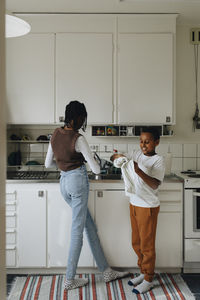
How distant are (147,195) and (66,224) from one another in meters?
0.77

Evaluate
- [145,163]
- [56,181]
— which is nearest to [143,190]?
[145,163]

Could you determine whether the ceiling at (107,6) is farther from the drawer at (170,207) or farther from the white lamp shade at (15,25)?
the drawer at (170,207)

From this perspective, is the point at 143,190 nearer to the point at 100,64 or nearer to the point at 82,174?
the point at 82,174

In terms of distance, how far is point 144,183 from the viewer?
2.46m

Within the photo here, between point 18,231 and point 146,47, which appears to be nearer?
point 18,231

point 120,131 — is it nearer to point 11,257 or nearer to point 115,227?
point 115,227

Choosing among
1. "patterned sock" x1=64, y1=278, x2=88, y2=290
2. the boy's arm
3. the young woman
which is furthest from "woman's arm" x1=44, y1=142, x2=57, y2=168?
"patterned sock" x1=64, y1=278, x2=88, y2=290

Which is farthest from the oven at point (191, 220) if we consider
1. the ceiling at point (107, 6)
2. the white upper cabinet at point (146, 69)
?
the ceiling at point (107, 6)

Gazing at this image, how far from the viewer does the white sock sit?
8.10ft

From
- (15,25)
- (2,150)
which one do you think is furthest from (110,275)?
(2,150)

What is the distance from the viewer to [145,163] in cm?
246

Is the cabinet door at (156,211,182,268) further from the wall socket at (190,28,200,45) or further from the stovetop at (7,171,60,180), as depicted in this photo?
the wall socket at (190,28,200,45)

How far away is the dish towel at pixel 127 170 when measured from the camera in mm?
2406

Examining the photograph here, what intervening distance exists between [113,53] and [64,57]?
462 millimetres
